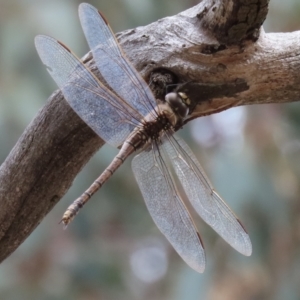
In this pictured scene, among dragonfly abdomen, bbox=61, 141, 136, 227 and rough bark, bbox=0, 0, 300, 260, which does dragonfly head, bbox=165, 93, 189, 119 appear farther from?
dragonfly abdomen, bbox=61, 141, 136, 227

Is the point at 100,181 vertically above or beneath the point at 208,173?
beneath

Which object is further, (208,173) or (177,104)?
(208,173)

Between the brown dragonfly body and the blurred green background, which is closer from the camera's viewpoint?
the brown dragonfly body

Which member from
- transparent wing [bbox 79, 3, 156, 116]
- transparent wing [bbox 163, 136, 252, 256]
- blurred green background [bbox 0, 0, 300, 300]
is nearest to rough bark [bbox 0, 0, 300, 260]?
transparent wing [bbox 79, 3, 156, 116]

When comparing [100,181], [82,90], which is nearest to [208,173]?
[100,181]

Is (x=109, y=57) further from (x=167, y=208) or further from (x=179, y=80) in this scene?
(x=167, y=208)

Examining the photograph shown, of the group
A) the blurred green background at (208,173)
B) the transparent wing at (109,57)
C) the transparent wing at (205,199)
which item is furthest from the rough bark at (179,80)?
the blurred green background at (208,173)

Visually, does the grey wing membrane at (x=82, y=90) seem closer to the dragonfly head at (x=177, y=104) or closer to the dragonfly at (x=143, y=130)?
the dragonfly at (x=143, y=130)
